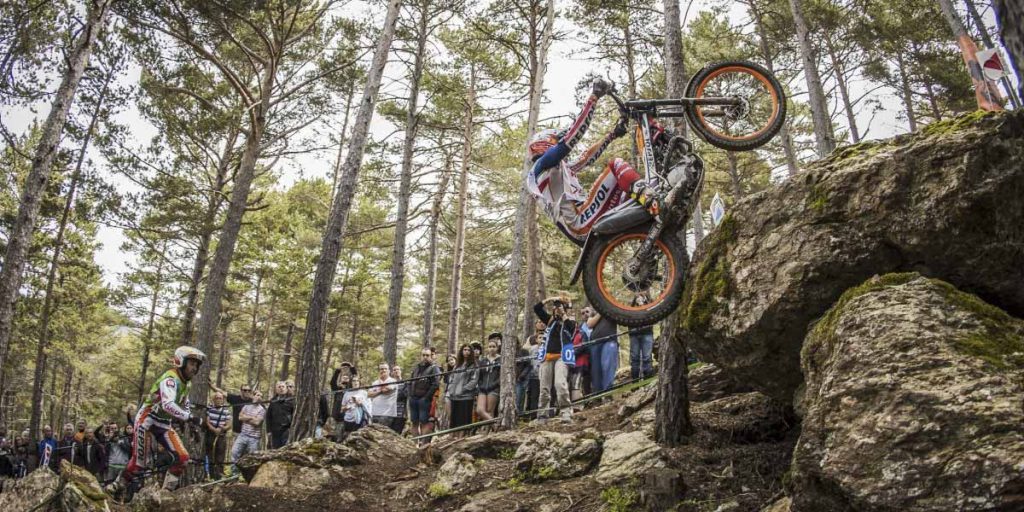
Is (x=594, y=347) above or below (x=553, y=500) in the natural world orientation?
above

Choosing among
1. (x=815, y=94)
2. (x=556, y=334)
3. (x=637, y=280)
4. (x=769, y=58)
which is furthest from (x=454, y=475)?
(x=769, y=58)

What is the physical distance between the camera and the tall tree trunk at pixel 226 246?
38.1ft

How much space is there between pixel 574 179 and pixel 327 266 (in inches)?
192

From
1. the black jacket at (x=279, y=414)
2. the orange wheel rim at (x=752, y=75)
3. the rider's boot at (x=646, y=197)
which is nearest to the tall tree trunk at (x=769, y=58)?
the orange wheel rim at (x=752, y=75)

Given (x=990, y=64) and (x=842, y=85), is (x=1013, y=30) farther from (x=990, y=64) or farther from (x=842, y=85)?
(x=842, y=85)

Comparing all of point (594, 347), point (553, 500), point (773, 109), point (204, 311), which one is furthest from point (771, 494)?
point (204, 311)

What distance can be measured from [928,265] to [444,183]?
16.2 meters

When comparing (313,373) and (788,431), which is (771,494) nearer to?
(788,431)

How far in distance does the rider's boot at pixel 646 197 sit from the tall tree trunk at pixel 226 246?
30.3 feet

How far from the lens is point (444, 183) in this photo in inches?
762

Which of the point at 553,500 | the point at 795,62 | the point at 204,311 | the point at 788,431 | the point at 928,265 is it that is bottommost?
the point at 553,500

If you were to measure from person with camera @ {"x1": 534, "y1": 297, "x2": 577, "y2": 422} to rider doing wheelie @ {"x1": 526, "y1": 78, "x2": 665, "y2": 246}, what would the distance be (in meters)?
3.38

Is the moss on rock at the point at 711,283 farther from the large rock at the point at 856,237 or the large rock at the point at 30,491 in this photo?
the large rock at the point at 30,491

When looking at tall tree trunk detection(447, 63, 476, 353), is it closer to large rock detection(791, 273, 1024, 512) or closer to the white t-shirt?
the white t-shirt
